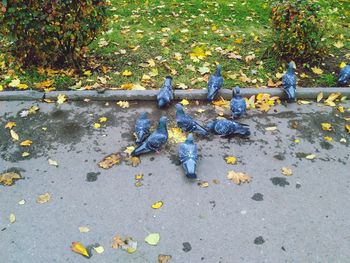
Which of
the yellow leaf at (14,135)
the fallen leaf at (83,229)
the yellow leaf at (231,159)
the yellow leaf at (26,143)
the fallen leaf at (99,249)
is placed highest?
the yellow leaf at (231,159)

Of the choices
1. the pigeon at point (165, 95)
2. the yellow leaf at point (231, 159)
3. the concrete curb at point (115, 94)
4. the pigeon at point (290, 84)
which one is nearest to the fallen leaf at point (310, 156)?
Result: the yellow leaf at point (231, 159)

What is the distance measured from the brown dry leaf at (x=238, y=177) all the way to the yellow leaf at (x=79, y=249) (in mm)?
1725

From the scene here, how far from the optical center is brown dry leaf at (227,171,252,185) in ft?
13.3

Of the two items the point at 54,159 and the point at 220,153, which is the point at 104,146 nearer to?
the point at 54,159

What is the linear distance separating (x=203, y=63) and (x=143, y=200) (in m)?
3.27

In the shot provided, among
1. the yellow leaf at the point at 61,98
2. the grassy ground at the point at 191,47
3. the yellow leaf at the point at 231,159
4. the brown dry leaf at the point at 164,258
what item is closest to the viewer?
the brown dry leaf at the point at 164,258

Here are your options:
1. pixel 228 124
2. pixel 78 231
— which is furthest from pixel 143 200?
pixel 228 124

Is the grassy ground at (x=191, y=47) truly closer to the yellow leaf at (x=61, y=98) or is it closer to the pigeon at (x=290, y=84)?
the yellow leaf at (x=61, y=98)

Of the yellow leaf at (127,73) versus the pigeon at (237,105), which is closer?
the pigeon at (237,105)

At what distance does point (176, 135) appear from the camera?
4773 millimetres

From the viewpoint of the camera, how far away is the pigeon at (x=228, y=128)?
4609 millimetres

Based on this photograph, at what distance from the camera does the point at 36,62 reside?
6.04 meters

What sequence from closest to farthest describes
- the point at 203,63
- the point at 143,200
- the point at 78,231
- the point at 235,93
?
the point at 78,231 < the point at 143,200 < the point at 235,93 < the point at 203,63

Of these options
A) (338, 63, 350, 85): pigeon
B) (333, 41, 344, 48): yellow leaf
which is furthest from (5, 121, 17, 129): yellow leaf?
(333, 41, 344, 48): yellow leaf
